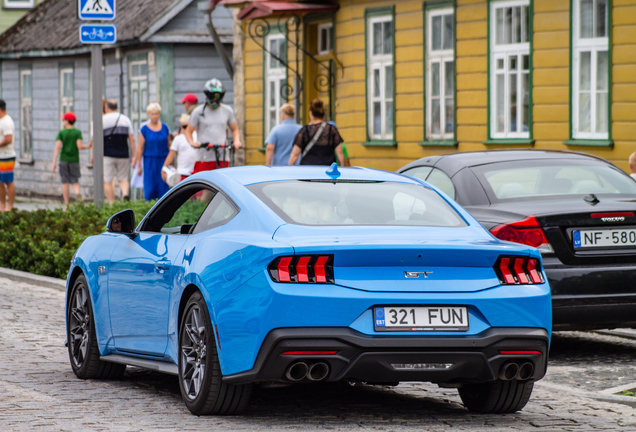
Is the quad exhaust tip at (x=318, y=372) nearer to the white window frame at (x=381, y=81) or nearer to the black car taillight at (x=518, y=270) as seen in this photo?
the black car taillight at (x=518, y=270)

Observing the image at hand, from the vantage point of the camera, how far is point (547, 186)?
9.48 meters

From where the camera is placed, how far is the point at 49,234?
15.5 metres

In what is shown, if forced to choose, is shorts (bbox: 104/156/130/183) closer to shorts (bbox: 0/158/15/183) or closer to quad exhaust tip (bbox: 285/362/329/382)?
shorts (bbox: 0/158/15/183)

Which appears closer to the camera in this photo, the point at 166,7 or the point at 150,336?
the point at 150,336

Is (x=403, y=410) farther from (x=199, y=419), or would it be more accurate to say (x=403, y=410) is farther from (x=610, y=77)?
(x=610, y=77)

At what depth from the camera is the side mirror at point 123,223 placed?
25.2 feet

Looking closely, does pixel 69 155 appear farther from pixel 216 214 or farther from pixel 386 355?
pixel 386 355

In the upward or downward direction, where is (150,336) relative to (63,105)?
downward

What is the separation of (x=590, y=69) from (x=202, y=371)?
1115 centimetres

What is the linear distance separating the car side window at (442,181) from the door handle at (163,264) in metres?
3.20

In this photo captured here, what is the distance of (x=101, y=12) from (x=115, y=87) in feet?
53.5

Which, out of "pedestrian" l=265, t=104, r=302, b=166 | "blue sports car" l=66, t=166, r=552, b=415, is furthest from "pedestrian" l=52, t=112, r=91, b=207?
"blue sports car" l=66, t=166, r=552, b=415

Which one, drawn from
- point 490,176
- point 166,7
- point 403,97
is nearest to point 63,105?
point 166,7

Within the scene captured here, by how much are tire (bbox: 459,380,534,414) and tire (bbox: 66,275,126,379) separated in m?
2.45
